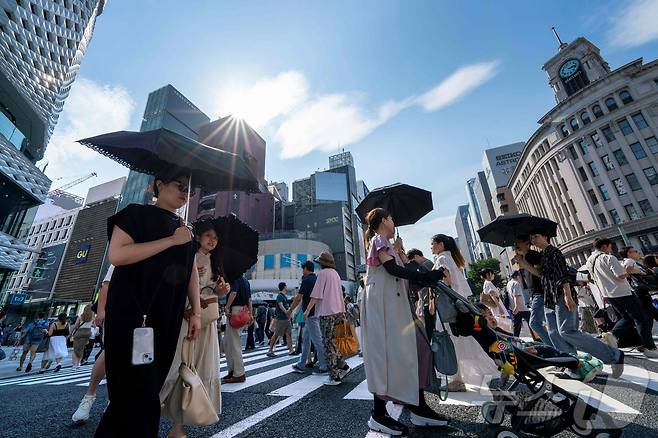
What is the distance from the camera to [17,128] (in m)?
28.4

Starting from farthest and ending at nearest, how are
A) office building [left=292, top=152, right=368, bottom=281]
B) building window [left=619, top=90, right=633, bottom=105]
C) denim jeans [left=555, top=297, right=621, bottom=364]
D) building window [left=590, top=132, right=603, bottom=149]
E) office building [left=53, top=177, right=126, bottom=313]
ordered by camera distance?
office building [left=53, top=177, right=126, bottom=313]
office building [left=292, top=152, right=368, bottom=281]
building window [left=590, top=132, right=603, bottom=149]
building window [left=619, top=90, right=633, bottom=105]
denim jeans [left=555, top=297, right=621, bottom=364]

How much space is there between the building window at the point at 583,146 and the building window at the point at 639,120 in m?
5.08

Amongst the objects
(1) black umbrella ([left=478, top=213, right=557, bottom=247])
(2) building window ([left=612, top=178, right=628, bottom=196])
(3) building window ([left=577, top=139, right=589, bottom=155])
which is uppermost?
(3) building window ([left=577, top=139, right=589, bottom=155])

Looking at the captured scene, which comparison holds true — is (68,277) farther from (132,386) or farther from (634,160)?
(634,160)

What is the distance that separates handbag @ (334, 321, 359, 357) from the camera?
4.70 metres

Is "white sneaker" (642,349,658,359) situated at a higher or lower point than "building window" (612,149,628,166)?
lower

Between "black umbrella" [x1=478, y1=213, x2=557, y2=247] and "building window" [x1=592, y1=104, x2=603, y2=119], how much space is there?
163 feet

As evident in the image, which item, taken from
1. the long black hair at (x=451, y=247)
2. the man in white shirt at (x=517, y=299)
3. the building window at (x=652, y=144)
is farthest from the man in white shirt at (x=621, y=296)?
A: the building window at (x=652, y=144)

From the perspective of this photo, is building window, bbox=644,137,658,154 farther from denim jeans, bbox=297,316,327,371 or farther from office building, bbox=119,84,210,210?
office building, bbox=119,84,210,210

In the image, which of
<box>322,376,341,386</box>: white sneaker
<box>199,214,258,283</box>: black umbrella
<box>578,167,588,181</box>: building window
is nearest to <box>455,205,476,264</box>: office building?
<box>578,167,588,181</box>: building window

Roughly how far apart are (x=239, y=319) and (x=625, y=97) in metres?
54.6

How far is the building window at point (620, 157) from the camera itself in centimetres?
3688

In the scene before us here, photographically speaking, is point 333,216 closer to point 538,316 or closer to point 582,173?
point 582,173

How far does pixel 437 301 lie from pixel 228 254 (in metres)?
2.26
